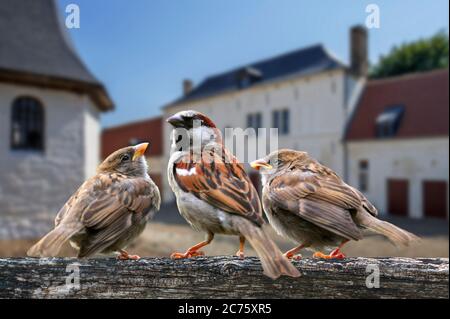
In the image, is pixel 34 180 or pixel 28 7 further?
pixel 28 7

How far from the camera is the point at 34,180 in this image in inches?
265

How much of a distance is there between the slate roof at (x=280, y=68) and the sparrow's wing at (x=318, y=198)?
13.3 meters

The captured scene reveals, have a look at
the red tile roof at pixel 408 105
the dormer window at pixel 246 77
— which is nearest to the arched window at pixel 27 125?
the red tile roof at pixel 408 105

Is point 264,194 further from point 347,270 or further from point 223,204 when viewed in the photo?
point 347,270

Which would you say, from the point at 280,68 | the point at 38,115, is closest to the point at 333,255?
the point at 38,115

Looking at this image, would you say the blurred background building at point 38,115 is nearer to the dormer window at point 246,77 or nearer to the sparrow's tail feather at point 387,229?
the sparrow's tail feather at point 387,229

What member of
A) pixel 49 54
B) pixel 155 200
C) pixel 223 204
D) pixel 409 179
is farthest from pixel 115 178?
pixel 409 179

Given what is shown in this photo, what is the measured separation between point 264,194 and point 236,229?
146mm

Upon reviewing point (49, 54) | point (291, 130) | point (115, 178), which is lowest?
point (115, 178)

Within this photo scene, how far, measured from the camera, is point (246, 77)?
16.0 meters

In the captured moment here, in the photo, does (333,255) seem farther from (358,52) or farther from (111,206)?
(358,52)

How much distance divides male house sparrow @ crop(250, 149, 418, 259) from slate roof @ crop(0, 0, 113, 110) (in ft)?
19.8

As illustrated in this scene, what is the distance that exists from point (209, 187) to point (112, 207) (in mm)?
256

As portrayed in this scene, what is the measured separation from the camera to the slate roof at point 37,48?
6.48 metres
